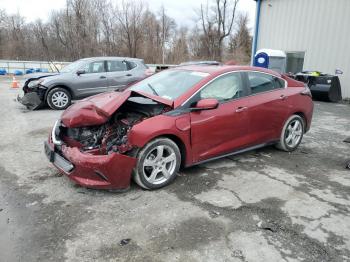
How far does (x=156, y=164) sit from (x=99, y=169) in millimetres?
746

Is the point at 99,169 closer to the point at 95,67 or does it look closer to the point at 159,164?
the point at 159,164

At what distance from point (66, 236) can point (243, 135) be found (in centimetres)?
289

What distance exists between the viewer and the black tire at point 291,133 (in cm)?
554

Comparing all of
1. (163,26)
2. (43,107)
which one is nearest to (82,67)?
(43,107)

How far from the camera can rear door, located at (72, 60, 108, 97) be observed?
9.86 metres

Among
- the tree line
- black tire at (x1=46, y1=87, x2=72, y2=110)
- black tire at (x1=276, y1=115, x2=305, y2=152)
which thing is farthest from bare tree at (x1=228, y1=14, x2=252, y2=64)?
black tire at (x1=276, y1=115, x2=305, y2=152)

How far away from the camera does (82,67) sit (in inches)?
394

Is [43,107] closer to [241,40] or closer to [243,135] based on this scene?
[243,135]

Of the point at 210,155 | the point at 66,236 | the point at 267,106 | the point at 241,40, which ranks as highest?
the point at 241,40

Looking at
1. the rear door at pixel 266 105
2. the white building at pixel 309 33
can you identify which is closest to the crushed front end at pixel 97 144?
the rear door at pixel 266 105

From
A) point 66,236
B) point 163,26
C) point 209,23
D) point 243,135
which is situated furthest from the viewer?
point 209,23

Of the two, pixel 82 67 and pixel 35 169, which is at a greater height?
pixel 82 67

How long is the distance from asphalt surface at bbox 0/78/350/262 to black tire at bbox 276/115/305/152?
14.8 inches

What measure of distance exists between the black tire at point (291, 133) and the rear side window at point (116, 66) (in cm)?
667
